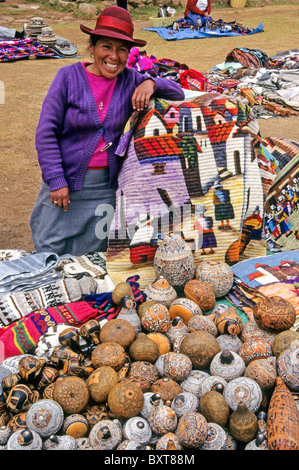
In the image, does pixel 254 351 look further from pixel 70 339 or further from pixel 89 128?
pixel 89 128

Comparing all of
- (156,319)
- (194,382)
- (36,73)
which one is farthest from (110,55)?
(36,73)

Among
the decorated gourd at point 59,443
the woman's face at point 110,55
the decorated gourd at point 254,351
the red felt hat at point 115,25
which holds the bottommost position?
the decorated gourd at point 59,443

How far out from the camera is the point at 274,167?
3404mm

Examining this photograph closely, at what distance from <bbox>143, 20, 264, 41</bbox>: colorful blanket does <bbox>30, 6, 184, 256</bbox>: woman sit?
951cm

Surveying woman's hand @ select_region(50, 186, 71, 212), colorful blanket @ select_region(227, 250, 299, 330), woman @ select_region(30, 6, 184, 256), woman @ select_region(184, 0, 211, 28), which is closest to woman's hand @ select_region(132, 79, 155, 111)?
woman @ select_region(30, 6, 184, 256)

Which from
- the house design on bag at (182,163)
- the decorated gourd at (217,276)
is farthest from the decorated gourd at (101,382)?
the house design on bag at (182,163)

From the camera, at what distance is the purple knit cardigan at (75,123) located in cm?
292

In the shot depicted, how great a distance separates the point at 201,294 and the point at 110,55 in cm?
161

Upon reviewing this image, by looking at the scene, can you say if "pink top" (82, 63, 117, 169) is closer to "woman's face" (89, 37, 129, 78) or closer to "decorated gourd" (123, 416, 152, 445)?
"woman's face" (89, 37, 129, 78)

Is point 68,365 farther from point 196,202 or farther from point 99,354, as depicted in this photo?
point 196,202

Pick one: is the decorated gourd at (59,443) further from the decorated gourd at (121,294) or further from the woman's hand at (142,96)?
the woman's hand at (142,96)

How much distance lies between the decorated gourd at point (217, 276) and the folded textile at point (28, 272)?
94cm

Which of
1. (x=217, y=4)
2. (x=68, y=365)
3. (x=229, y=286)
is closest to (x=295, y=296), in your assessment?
(x=229, y=286)
